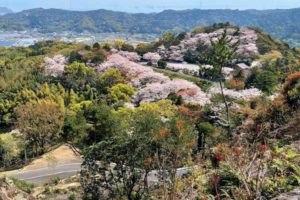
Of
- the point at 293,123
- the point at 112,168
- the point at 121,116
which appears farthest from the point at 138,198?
the point at 121,116

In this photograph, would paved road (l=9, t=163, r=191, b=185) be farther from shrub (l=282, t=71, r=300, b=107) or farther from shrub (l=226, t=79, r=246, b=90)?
shrub (l=226, t=79, r=246, b=90)

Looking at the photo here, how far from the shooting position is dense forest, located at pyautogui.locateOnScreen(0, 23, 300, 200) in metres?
6.56

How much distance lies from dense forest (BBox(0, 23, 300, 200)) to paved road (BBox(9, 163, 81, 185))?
45.6 inches

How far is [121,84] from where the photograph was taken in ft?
114

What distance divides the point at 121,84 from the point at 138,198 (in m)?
23.3

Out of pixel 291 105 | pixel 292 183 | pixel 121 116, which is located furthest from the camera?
pixel 121 116

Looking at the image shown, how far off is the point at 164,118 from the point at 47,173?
707 cm

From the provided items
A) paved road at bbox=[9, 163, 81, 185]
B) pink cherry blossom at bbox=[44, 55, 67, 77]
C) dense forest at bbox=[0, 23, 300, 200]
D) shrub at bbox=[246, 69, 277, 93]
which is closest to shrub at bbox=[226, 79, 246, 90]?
dense forest at bbox=[0, 23, 300, 200]

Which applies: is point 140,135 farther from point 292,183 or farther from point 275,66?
point 275,66

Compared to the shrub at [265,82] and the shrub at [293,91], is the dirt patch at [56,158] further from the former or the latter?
the shrub at [265,82]

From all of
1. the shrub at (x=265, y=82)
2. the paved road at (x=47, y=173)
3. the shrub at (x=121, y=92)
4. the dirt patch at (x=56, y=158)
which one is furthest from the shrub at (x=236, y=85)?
the paved road at (x=47, y=173)

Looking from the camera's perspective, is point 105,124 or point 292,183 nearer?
point 292,183

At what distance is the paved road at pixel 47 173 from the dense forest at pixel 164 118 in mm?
1157

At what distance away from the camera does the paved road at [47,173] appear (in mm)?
20719
